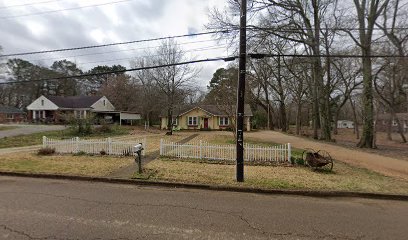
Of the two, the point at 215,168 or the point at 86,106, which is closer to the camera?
the point at 215,168

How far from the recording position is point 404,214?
633 cm

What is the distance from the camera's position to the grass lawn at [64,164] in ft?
33.9

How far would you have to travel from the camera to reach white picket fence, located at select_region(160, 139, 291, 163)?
41.2 feet

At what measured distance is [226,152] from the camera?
525 inches

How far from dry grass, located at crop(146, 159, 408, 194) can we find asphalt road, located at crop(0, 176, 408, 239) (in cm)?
90

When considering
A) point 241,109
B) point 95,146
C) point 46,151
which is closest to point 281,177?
point 241,109

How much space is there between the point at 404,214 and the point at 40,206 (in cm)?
788

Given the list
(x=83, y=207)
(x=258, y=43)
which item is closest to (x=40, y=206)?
(x=83, y=207)

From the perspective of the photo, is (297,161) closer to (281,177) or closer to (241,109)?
(281,177)

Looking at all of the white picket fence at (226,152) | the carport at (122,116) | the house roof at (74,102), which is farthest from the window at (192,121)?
the white picket fence at (226,152)

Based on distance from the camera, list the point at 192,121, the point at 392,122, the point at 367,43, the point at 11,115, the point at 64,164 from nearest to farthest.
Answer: the point at 64,164
the point at 367,43
the point at 192,121
the point at 11,115
the point at 392,122

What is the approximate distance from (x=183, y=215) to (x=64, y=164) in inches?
305

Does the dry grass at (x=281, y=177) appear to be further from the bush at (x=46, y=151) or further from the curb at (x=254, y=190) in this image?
the bush at (x=46, y=151)

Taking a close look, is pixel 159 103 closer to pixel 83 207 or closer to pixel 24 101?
pixel 83 207
